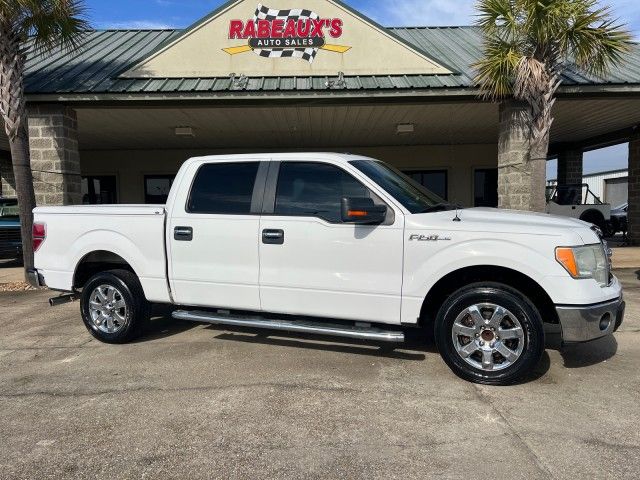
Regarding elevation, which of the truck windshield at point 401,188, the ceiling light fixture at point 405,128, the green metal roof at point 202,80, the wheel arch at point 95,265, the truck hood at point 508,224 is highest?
the green metal roof at point 202,80

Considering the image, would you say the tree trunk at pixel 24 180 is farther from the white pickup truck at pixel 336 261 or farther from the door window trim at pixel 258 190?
the door window trim at pixel 258 190

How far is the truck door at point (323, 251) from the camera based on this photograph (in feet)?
13.9

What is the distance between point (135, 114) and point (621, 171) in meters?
34.6

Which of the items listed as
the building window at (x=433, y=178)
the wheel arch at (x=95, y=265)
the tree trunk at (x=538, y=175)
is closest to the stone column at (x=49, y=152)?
the wheel arch at (x=95, y=265)

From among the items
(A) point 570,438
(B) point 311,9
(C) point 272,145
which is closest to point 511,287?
(A) point 570,438

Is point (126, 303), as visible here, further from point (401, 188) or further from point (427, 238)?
point (427, 238)

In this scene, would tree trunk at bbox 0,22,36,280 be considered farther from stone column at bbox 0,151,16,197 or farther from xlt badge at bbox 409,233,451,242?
stone column at bbox 0,151,16,197

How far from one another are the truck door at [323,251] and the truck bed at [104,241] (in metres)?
1.25

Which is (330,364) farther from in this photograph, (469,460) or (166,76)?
(166,76)

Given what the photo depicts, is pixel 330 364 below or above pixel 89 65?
below

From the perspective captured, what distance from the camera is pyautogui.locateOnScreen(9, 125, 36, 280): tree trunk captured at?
847 centimetres

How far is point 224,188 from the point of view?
4.91m

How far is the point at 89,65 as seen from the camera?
398 inches

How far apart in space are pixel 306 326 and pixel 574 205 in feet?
47.6
